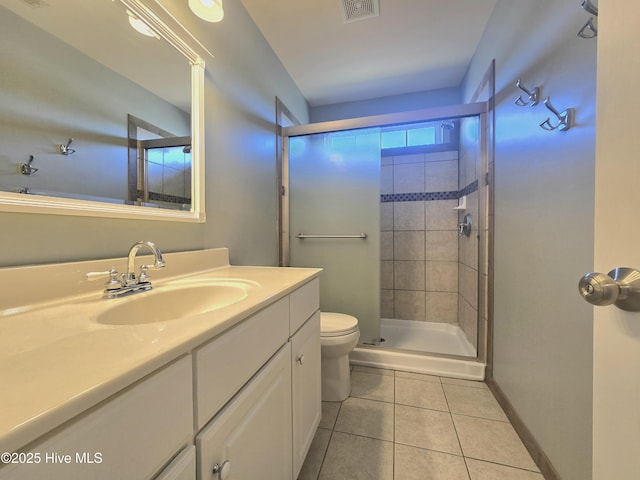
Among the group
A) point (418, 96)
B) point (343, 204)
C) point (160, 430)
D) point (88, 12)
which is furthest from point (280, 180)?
point (160, 430)

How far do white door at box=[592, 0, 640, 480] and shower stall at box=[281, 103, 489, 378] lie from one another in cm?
138

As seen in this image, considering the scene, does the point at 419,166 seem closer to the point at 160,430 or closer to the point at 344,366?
the point at 344,366

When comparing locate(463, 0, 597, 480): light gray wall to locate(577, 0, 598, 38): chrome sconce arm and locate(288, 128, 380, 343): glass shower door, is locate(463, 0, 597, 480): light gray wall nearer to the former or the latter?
locate(577, 0, 598, 38): chrome sconce arm

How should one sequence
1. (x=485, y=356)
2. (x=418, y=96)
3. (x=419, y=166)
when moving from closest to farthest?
1. (x=485, y=356)
2. (x=418, y=96)
3. (x=419, y=166)

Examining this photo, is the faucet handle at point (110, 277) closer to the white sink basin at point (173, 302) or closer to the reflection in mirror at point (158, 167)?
the white sink basin at point (173, 302)

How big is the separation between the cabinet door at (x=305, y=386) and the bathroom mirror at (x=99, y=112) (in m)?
0.73

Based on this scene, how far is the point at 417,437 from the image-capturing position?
4.07 ft

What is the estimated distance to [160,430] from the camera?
393 mm

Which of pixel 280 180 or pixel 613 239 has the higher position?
pixel 280 180

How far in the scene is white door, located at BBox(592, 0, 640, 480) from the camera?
14.2 inches

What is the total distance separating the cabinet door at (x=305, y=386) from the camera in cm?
92

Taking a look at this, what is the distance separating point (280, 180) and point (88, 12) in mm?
1361

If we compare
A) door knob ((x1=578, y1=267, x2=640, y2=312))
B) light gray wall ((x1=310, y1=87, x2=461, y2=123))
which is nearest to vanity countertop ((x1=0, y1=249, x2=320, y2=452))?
door knob ((x1=578, y1=267, x2=640, y2=312))

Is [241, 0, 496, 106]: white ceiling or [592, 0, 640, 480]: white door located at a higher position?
[241, 0, 496, 106]: white ceiling
